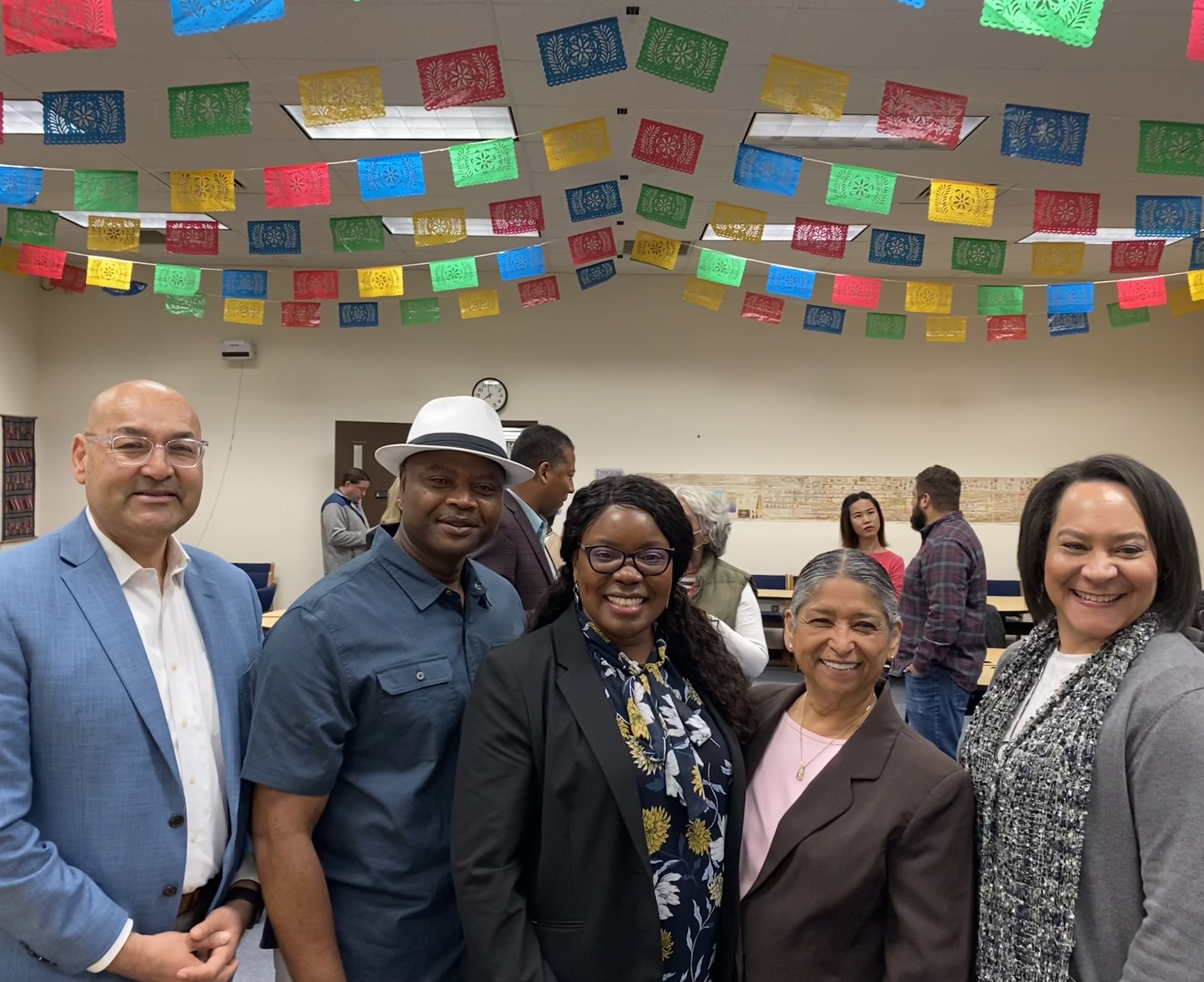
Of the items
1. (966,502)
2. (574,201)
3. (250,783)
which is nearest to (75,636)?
(250,783)

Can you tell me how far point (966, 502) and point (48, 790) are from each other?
8.04 metres

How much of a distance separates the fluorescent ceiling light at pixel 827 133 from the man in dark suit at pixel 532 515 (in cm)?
229

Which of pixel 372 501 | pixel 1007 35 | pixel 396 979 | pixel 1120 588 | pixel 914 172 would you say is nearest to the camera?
pixel 1120 588

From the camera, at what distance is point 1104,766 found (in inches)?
50.1

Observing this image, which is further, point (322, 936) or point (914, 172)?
point (914, 172)

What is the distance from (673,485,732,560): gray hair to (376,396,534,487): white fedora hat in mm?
1045

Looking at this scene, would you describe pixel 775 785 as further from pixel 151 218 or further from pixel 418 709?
pixel 151 218

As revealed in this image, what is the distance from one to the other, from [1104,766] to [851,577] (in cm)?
48

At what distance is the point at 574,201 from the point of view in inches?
168

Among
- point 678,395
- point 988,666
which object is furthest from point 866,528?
point 678,395

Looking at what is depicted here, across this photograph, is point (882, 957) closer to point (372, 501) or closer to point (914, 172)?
point (914, 172)

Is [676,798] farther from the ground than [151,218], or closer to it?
closer to it

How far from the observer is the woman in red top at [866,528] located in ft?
15.9

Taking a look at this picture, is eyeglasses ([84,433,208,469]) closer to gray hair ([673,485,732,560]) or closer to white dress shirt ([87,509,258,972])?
white dress shirt ([87,509,258,972])
